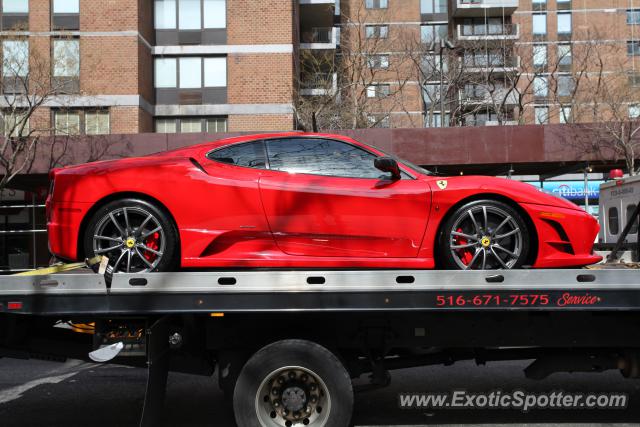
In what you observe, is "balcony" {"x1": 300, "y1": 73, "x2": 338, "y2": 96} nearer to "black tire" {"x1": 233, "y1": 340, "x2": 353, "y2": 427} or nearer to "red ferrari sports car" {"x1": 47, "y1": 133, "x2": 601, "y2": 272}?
"red ferrari sports car" {"x1": 47, "y1": 133, "x2": 601, "y2": 272}

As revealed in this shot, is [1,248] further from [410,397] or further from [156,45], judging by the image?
[410,397]

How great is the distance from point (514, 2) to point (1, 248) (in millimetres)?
35403

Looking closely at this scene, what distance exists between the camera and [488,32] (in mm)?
38469

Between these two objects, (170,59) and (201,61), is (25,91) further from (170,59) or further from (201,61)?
(201,61)

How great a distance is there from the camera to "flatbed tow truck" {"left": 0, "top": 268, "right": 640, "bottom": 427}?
3750mm

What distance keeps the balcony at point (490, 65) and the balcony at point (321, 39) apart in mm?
6929

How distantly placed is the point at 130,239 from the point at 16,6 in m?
24.4

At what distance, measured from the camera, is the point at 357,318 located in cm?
406

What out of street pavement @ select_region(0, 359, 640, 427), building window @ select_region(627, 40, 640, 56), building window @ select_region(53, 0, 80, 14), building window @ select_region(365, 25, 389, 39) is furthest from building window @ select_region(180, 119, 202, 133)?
building window @ select_region(627, 40, 640, 56)

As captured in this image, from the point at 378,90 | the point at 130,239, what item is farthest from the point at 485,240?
the point at 378,90

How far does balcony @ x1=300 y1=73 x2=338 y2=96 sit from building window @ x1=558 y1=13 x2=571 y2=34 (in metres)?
23.0

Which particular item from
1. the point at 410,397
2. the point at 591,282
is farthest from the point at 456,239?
the point at 410,397

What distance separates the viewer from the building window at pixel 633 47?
41369mm

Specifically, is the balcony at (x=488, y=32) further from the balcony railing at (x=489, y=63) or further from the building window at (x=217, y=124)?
→ the building window at (x=217, y=124)
